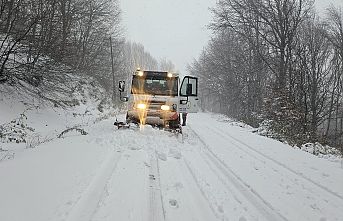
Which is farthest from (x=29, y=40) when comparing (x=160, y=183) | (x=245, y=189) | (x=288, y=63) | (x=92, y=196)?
(x=288, y=63)

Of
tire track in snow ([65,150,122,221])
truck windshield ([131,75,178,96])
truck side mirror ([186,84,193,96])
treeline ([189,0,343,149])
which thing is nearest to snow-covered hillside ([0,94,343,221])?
tire track in snow ([65,150,122,221])

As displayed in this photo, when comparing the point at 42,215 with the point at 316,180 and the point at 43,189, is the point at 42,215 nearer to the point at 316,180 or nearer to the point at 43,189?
the point at 43,189


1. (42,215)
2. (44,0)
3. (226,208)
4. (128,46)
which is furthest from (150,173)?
(128,46)

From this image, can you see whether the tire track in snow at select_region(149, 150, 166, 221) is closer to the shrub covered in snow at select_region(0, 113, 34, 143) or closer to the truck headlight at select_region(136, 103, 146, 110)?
the truck headlight at select_region(136, 103, 146, 110)

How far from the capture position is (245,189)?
21.0 feet

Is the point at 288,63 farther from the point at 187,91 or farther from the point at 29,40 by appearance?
the point at 29,40

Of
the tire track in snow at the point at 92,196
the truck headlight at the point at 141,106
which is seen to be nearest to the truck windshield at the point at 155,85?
the truck headlight at the point at 141,106

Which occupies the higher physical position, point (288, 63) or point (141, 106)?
point (288, 63)

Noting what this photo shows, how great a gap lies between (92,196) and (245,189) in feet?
9.61

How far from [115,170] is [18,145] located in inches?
236

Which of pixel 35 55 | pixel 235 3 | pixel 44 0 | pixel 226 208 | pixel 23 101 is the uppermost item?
pixel 235 3

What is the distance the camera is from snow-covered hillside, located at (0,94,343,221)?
4.86 metres

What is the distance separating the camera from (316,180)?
287 inches

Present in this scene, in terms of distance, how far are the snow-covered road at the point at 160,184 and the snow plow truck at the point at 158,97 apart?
3212mm
